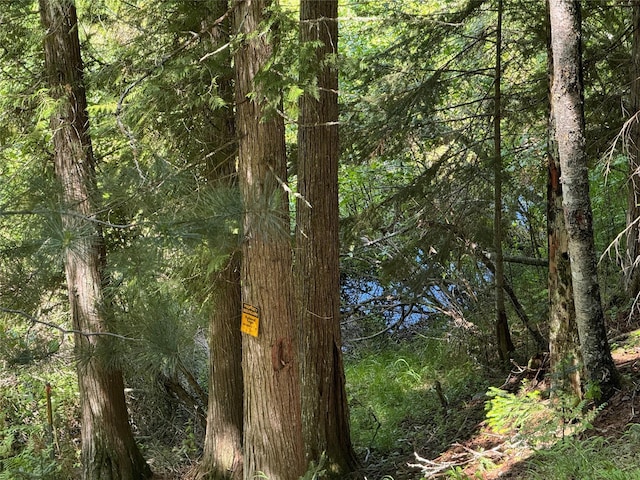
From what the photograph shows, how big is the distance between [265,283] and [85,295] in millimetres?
3095

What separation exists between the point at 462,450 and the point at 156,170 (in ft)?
13.6

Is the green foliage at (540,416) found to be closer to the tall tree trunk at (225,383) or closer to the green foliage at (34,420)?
the tall tree trunk at (225,383)

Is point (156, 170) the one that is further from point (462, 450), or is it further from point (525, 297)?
point (525, 297)

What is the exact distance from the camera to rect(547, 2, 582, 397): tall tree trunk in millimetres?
5594

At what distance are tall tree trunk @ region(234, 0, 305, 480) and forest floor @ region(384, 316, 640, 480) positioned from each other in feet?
3.87

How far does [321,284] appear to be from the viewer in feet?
22.3

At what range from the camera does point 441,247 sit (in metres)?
8.24

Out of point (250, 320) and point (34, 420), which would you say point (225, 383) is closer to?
point (250, 320)

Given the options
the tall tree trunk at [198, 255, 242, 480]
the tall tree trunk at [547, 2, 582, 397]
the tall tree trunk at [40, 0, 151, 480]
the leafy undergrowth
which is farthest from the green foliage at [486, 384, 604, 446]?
the tall tree trunk at [40, 0, 151, 480]

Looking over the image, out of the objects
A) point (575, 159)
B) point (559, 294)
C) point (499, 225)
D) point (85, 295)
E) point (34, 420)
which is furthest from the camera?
point (34, 420)

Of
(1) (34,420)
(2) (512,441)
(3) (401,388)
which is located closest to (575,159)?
(2) (512,441)

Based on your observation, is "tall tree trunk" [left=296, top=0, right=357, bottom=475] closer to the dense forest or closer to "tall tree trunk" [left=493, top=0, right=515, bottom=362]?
the dense forest

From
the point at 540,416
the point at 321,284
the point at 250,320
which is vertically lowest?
the point at 540,416

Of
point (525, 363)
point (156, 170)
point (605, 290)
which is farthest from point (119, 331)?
point (605, 290)
